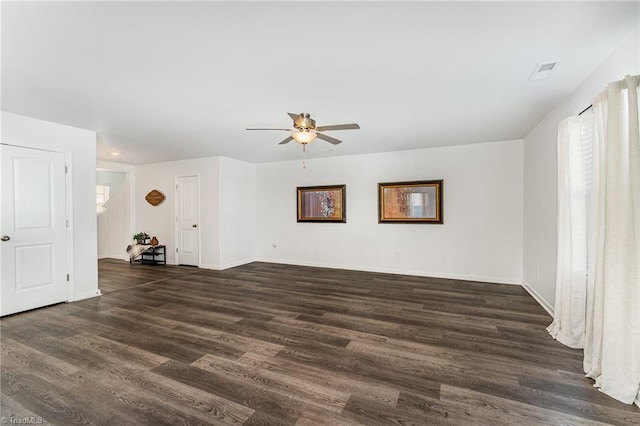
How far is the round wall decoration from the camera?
6703 millimetres

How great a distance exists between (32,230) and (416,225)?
6009 millimetres

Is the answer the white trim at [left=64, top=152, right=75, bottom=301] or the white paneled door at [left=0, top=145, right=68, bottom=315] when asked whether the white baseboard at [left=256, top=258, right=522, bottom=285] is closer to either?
the white trim at [left=64, top=152, right=75, bottom=301]

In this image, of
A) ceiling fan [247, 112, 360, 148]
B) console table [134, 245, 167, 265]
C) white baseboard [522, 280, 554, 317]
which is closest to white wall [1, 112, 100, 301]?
console table [134, 245, 167, 265]

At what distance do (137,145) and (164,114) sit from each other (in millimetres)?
2046

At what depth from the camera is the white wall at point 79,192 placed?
3717 millimetres

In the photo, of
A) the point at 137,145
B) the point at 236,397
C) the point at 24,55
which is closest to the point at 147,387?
the point at 236,397

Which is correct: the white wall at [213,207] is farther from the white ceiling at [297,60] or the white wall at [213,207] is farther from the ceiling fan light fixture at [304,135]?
the ceiling fan light fixture at [304,135]

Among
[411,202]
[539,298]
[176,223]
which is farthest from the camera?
[176,223]

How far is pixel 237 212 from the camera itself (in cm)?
648

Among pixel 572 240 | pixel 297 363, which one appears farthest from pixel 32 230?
pixel 572 240

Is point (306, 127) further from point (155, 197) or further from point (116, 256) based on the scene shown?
point (116, 256)

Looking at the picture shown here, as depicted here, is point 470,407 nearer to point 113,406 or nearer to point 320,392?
point 320,392

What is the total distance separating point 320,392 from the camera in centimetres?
195

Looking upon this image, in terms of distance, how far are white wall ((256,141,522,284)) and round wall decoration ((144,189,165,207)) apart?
2536 mm
